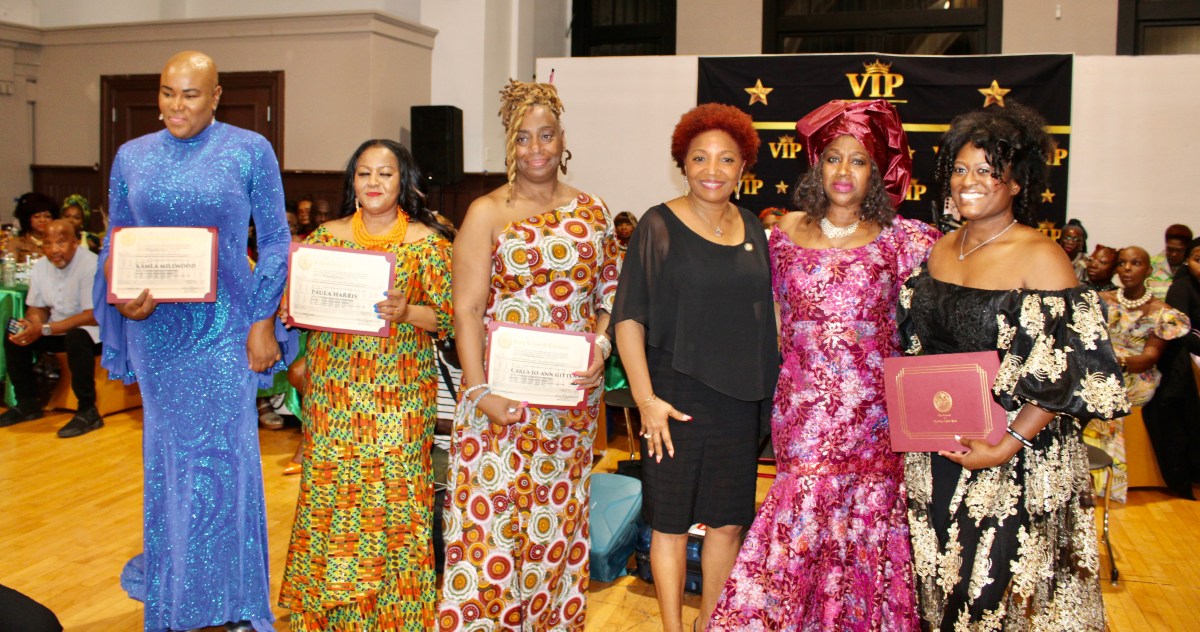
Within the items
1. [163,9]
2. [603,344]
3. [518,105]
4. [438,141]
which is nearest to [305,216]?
[438,141]

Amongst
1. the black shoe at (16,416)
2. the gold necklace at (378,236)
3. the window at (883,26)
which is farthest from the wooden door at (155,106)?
the gold necklace at (378,236)

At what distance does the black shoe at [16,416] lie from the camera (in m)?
7.15

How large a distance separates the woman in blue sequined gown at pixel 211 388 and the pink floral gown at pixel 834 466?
5.85 ft

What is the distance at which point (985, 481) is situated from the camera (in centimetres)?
265

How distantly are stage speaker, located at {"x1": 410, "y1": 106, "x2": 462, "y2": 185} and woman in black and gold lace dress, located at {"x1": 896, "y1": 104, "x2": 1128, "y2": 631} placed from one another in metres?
7.89

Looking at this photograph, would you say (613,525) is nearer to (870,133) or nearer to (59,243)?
(870,133)

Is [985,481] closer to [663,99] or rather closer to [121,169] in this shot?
[121,169]

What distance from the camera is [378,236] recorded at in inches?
132

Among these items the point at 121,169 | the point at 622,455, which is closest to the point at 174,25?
the point at 622,455

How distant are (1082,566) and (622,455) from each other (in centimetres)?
420

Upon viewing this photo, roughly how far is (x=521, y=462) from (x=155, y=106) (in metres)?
10.6

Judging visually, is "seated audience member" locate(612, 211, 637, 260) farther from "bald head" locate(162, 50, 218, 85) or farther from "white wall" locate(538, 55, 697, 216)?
"bald head" locate(162, 50, 218, 85)

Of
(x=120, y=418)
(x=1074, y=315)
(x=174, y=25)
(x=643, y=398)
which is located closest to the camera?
(x=1074, y=315)

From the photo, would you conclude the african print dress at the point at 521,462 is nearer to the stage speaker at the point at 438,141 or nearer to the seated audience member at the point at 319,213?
the seated audience member at the point at 319,213
